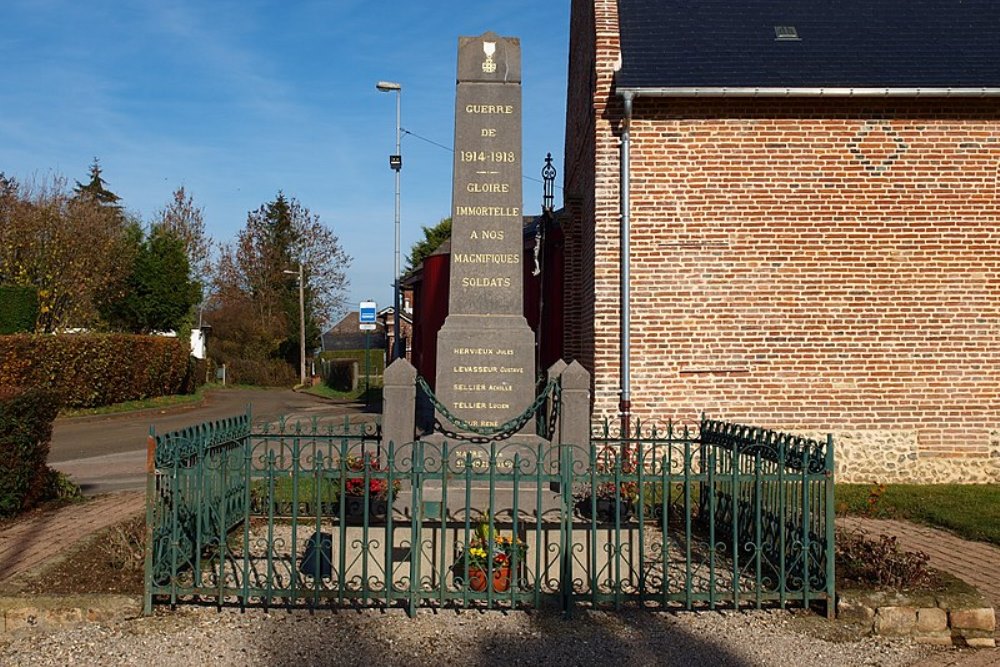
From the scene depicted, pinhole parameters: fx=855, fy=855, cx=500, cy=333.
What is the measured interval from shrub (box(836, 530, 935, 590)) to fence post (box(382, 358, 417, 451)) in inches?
132

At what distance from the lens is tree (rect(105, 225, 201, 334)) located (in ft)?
106

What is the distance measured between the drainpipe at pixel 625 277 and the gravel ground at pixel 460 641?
5524 mm

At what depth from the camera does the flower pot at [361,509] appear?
6.20 metres

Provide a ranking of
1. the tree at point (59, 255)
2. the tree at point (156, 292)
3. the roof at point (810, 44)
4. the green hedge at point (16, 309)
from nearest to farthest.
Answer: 1. the roof at point (810, 44)
2. the green hedge at point (16, 309)
3. the tree at point (59, 255)
4. the tree at point (156, 292)

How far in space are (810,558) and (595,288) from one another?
19.2 feet

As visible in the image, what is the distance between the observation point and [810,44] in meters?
11.8

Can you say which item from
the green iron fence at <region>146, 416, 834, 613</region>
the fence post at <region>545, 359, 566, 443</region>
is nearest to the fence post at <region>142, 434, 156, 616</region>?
the green iron fence at <region>146, 416, 834, 613</region>

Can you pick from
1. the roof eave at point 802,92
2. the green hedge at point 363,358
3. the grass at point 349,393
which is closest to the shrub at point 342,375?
the grass at point 349,393

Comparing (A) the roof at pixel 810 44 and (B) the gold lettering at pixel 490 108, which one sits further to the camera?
(A) the roof at pixel 810 44

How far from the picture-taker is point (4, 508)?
7.96 metres

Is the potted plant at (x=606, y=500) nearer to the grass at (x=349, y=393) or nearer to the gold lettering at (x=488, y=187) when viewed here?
the gold lettering at (x=488, y=187)

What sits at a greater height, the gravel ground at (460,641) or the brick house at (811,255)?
the brick house at (811,255)

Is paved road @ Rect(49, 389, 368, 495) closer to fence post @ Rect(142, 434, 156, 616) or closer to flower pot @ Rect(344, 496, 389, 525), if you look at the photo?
flower pot @ Rect(344, 496, 389, 525)

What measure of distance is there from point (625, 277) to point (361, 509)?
5574mm
